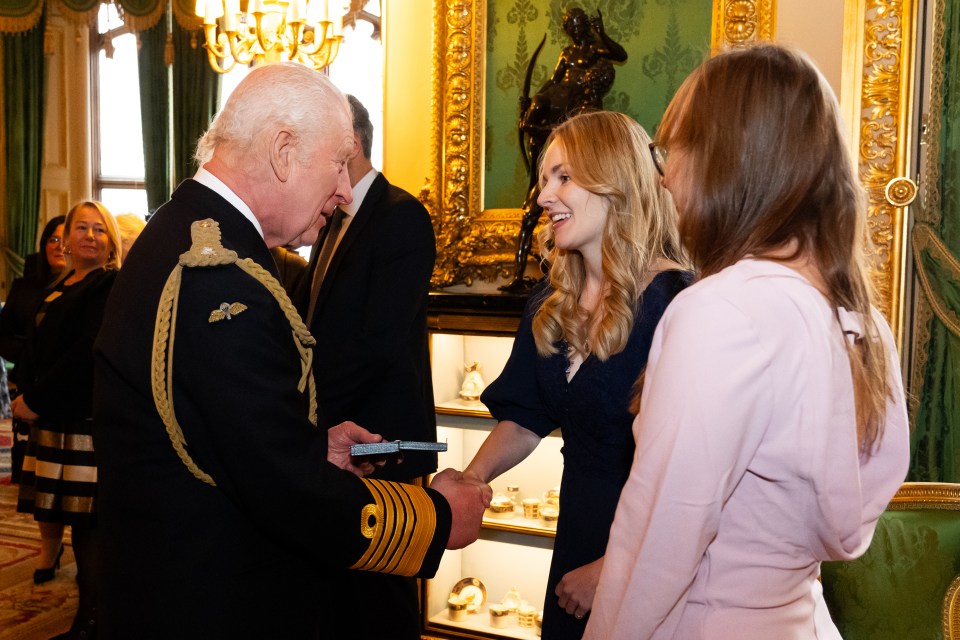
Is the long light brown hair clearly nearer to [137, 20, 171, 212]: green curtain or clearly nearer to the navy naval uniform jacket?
the navy naval uniform jacket

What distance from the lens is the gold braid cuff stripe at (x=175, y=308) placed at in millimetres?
1465

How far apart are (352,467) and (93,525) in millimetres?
2138

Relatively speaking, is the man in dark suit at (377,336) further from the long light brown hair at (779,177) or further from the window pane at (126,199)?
the window pane at (126,199)

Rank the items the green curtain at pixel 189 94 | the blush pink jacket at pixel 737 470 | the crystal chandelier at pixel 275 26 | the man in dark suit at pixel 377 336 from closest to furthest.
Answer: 1. the blush pink jacket at pixel 737 470
2. the man in dark suit at pixel 377 336
3. the crystal chandelier at pixel 275 26
4. the green curtain at pixel 189 94

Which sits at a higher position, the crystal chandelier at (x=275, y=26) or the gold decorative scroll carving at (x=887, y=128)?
the crystal chandelier at (x=275, y=26)

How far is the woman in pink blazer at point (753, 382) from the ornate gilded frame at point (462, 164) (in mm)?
2994

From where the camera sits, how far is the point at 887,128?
137 inches

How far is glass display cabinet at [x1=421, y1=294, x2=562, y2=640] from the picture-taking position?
3652mm

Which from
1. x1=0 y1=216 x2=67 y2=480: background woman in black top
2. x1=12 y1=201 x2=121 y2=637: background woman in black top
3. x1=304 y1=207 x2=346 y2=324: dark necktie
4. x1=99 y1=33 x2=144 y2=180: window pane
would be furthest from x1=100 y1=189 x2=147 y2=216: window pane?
x1=304 y1=207 x2=346 y2=324: dark necktie

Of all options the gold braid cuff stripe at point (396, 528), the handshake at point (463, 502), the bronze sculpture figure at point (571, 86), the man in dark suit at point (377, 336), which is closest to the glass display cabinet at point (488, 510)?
the bronze sculpture figure at point (571, 86)

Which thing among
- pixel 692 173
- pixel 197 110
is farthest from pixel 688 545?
pixel 197 110

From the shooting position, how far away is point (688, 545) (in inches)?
45.1

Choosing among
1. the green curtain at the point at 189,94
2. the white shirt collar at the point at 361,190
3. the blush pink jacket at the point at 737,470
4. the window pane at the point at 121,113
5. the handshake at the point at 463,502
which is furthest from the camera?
the window pane at the point at 121,113

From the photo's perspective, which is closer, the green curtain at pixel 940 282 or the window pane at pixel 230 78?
the green curtain at pixel 940 282
